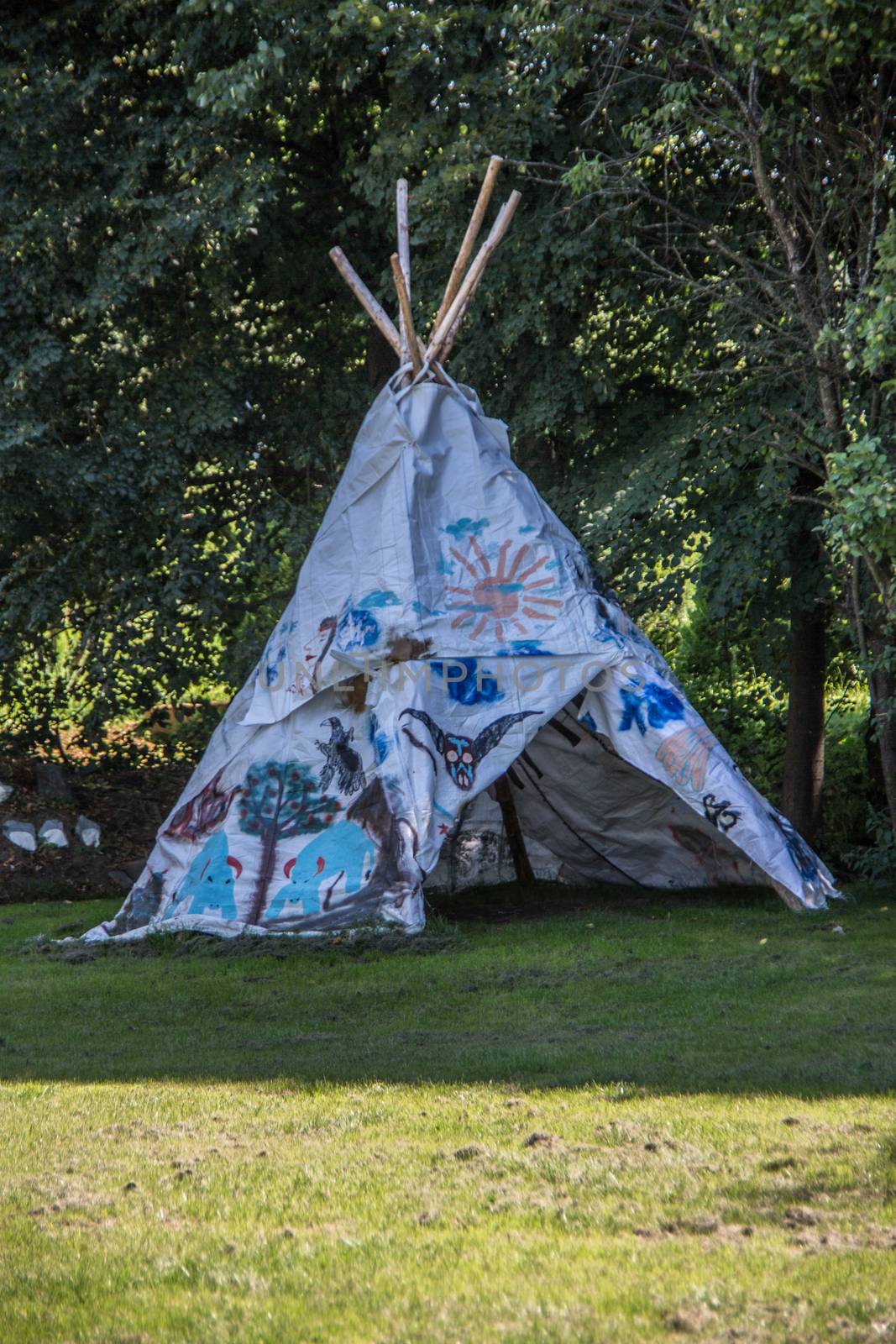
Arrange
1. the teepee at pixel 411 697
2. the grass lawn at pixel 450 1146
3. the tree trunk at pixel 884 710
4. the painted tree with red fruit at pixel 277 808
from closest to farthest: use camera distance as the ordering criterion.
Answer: the grass lawn at pixel 450 1146 → the teepee at pixel 411 697 → the painted tree with red fruit at pixel 277 808 → the tree trunk at pixel 884 710

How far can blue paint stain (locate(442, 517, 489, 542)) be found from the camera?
30.1ft

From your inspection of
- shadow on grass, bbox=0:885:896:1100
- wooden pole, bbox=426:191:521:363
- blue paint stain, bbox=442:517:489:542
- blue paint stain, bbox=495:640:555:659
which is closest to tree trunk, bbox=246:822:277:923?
shadow on grass, bbox=0:885:896:1100

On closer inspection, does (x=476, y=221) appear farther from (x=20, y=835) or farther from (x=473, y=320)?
(x=20, y=835)

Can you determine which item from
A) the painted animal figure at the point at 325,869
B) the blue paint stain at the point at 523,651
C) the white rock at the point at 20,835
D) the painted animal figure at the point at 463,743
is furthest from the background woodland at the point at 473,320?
the painted animal figure at the point at 325,869

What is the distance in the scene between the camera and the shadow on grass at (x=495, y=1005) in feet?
17.6

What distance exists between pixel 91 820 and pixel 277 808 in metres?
4.35

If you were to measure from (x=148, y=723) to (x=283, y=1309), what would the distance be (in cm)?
1086

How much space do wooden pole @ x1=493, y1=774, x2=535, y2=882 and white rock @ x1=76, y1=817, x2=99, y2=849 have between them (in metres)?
3.67

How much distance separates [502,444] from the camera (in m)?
9.56

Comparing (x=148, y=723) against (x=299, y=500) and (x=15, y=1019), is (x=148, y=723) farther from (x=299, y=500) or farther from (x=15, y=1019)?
(x=15, y=1019)

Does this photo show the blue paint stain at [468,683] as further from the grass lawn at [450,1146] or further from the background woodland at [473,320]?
the background woodland at [473,320]

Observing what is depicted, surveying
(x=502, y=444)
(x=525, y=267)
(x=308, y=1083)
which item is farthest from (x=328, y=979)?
(x=525, y=267)

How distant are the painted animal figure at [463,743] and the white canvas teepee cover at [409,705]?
1cm

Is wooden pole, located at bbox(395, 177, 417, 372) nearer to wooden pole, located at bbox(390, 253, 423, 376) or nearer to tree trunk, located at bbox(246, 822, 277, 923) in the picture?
wooden pole, located at bbox(390, 253, 423, 376)
